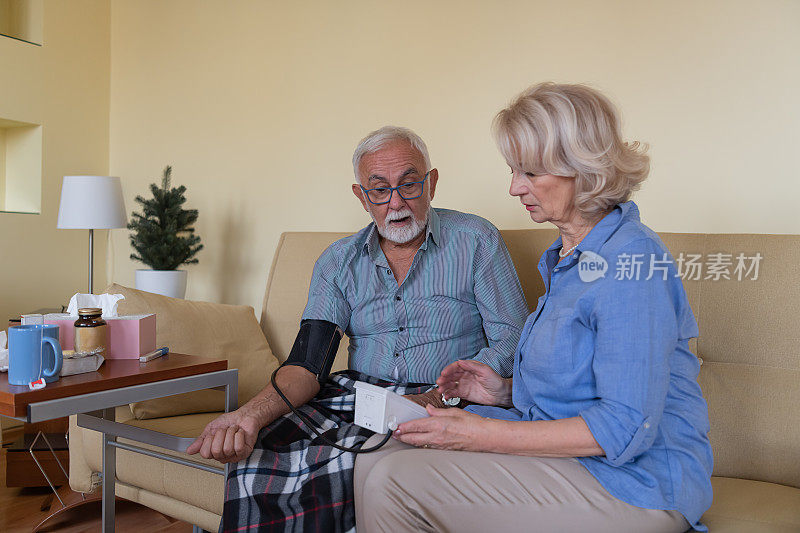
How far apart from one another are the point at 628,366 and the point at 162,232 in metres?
2.41

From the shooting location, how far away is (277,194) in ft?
9.94

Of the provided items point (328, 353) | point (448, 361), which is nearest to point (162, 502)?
point (328, 353)

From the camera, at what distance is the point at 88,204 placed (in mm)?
2881

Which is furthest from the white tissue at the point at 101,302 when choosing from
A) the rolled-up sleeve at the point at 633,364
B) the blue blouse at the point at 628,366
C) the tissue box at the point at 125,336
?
the rolled-up sleeve at the point at 633,364

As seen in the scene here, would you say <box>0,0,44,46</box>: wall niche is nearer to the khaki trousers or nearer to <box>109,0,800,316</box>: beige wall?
<box>109,0,800,316</box>: beige wall

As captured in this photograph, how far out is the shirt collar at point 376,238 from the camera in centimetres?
177

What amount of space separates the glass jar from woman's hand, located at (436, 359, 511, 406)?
0.72 meters

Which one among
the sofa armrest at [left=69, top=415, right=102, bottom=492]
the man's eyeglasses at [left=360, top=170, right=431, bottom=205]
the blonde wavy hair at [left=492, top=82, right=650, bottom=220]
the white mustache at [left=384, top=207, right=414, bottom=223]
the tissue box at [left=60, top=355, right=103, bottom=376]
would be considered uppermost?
the blonde wavy hair at [left=492, top=82, right=650, bottom=220]

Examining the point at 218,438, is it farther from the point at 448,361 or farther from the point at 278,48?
the point at 278,48

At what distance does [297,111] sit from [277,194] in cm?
37

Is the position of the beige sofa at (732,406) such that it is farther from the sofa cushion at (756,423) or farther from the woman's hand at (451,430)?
the woman's hand at (451,430)

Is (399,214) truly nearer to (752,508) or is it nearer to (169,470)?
(169,470)

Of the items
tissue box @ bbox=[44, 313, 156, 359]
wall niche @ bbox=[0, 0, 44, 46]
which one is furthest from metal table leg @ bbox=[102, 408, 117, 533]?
wall niche @ bbox=[0, 0, 44, 46]

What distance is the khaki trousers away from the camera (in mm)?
1050
